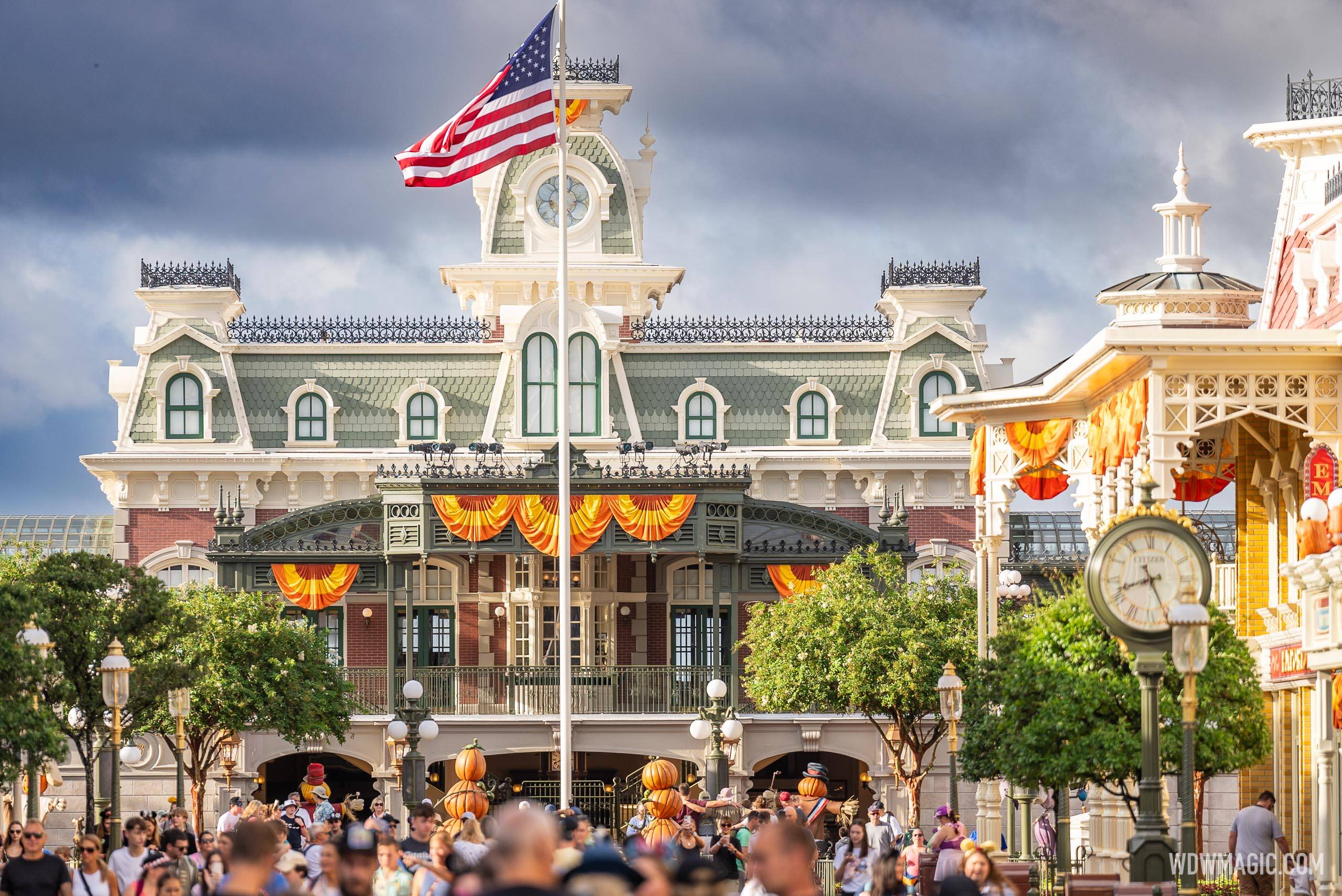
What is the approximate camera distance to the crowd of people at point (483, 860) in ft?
29.0

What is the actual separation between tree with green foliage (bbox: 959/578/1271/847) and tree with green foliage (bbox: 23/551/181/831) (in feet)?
45.3

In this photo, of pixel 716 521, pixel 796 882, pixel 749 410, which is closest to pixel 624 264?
pixel 749 410

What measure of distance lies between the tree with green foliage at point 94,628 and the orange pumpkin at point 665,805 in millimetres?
9559

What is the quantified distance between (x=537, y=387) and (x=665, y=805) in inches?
1001

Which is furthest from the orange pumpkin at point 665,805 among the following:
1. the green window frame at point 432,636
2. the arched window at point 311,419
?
the arched window at point 311,419

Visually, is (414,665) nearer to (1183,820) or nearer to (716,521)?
(716,521)

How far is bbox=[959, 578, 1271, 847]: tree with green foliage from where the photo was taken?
2298 cm

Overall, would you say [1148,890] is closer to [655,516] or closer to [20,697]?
[20,697]

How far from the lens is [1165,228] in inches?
1436

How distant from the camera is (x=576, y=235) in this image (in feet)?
166

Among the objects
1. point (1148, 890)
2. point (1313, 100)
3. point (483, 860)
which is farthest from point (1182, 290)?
point (483, 860)

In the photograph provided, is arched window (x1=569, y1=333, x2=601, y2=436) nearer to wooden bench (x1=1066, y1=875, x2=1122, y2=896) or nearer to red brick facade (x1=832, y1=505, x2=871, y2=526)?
red brick facade (x1=832, y1=505, x2=871, y2=526)

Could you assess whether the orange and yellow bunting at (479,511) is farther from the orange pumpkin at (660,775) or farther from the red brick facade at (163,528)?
the orange pumpkin at (660,775)

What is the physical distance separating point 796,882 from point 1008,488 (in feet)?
74.1
